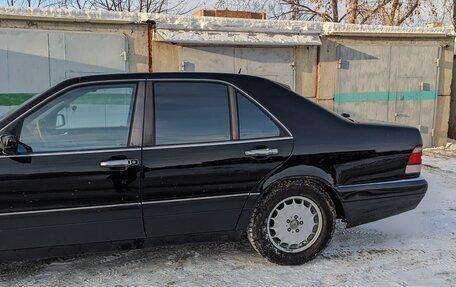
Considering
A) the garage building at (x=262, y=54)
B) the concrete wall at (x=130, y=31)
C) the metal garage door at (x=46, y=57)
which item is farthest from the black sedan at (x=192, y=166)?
the concrete wall at (x=130, y=31)

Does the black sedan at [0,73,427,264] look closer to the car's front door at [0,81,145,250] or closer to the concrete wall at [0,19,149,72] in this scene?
the car's front door at [0,81,145,250]

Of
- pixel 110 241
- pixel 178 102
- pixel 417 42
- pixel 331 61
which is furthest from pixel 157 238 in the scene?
pixel 417 42

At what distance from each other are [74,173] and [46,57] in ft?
18.0

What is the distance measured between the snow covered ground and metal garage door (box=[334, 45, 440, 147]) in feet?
19.4

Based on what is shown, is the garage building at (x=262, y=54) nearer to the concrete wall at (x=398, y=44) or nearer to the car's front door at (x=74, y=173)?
the concrete wall at (x=398, y=44)

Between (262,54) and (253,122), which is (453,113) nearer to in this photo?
(262,54)

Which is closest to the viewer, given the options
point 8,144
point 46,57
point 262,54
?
point 8,144

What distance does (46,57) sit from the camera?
7871 mm

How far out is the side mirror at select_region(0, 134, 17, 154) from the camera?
3.00 meters

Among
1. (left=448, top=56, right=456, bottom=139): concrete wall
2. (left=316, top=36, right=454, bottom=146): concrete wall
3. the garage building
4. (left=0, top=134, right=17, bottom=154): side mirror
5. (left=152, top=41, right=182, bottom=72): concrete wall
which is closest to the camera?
(left=0, top=134, right=17, bottom=154): side mirror

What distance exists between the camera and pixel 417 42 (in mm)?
10406

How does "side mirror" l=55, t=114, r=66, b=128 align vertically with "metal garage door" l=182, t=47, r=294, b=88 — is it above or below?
below

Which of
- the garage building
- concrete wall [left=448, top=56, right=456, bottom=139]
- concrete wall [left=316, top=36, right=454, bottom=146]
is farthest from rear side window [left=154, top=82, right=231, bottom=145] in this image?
concrete wall [left=448, top=56, right=456, bottom=139]

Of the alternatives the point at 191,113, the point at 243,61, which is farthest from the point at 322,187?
the point at 243,61
